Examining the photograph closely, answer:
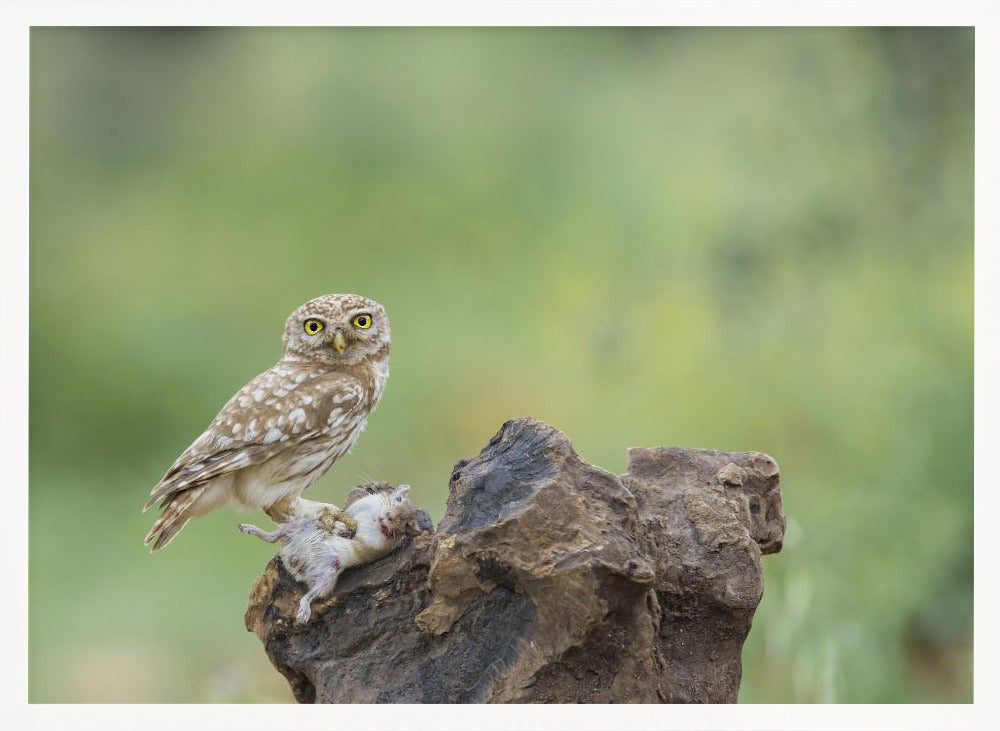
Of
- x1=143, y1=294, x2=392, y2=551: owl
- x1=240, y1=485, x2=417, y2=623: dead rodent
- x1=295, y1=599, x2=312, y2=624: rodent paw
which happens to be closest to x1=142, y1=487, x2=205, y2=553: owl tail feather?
x1=143, y1=294, x2=392, y2=551: owl

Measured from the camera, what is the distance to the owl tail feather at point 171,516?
274 centimetres

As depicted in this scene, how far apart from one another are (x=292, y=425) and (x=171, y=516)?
36 centimetres

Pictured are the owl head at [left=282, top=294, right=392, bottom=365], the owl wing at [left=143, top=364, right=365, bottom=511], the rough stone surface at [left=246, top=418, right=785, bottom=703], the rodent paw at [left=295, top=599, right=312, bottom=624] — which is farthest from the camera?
the owl head at [left=282, top=294, right=392, bottom=365]

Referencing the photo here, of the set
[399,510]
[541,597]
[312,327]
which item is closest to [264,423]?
[312,327]

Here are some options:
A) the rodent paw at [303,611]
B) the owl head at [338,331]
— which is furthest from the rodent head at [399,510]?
the owl head at [338,331]

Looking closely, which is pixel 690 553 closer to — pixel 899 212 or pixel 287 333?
pixel 287 333

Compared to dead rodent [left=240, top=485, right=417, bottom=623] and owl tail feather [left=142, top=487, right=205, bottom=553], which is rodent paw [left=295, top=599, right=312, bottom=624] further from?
owl tail feather [left=142, top=487, right=205, bottom=553]

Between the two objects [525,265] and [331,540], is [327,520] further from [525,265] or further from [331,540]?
[525,265]

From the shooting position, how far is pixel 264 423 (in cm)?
279

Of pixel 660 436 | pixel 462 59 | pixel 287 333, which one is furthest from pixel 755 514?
pixel 462 59

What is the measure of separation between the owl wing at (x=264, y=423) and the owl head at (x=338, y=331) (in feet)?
0.22

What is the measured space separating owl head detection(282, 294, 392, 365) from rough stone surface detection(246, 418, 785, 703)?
52cm

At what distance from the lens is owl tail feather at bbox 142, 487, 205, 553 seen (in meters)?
2.74

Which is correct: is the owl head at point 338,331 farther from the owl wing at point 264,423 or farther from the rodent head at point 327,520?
the rodent head at point 327,520
